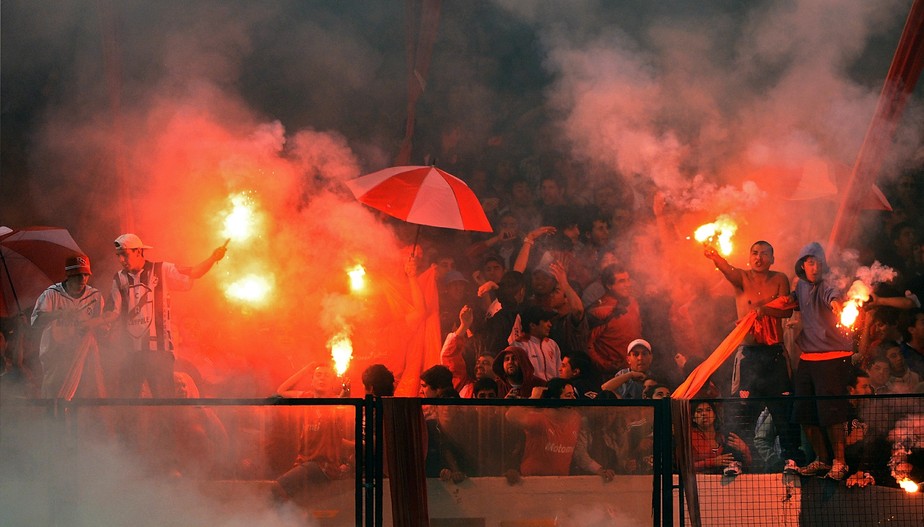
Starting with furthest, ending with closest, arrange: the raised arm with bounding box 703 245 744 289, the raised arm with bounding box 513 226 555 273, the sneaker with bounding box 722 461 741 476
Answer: the raised arm with bounding box 513 226 555 273
the raised arm with bounding box 703 245 744 289
the sneaker with bounding box 722 461 741 476

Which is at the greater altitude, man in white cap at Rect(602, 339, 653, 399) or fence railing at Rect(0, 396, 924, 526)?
man in white cap at Rect(602, 339, 653, 399)

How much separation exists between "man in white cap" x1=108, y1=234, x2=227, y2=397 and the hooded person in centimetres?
212

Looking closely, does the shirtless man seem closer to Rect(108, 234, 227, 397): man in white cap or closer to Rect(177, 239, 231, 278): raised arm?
Rect(177, 239, 231, 278): raised arm

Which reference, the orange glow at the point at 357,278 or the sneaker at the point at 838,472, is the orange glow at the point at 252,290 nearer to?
the orange glow at the point at 357,278

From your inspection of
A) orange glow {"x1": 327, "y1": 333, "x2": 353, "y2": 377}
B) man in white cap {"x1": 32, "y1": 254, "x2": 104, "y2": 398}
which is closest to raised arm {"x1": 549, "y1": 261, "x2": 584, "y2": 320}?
orange glow {"x1": 327, "y1": 333, "x2": 353, "y2": 377}

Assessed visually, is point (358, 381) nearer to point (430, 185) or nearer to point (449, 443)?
point (430, 185)

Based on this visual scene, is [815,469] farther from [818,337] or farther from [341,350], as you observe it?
[341,350]

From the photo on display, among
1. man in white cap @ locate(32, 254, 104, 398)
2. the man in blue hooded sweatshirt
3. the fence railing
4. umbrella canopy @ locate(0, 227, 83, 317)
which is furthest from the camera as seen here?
umbrella canopy @ locate(0, 227, 83, 317)

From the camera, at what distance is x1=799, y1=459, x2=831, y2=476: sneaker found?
636 cm

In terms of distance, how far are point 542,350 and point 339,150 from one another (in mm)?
2619

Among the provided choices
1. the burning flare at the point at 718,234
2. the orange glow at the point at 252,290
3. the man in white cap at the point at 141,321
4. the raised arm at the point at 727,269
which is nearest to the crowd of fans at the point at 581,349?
the burning flare at the point at 718,234

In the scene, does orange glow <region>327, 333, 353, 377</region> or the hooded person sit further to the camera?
orange glow <region>327, 333, 353, 377</region>

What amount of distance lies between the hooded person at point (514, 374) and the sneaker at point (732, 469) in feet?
4.90

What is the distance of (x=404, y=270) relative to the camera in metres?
8.91
